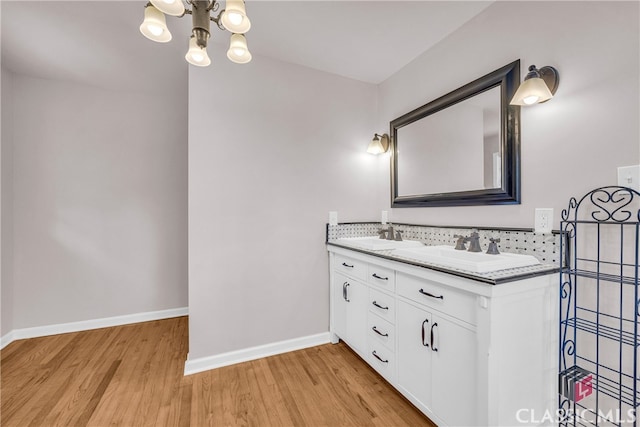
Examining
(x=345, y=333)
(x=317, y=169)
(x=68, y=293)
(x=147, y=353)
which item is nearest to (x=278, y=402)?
(x=345, y=333)

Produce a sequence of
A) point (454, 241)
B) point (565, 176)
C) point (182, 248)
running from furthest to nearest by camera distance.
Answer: point (182, 248) < point (454, 241) < point (565, 176)

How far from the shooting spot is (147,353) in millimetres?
2303

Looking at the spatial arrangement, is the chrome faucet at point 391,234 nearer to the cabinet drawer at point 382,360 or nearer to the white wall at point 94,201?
the cabinet drawer at point 382,360

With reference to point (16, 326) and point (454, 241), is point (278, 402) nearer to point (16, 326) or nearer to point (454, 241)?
point (454, 241)

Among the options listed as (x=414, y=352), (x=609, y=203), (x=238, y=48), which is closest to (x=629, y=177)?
(x=609, y=203)

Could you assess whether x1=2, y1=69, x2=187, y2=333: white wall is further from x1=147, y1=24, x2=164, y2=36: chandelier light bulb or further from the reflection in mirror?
the reflection in mirror

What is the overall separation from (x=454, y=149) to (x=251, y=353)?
222 cm

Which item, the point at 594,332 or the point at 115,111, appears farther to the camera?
the point at 115,111

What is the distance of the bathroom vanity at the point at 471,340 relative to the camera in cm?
116

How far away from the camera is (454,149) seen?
6.57ft

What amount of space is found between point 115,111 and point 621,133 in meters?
3.89

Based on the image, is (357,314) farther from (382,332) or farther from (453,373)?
(453,373)

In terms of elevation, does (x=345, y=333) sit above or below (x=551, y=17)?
below

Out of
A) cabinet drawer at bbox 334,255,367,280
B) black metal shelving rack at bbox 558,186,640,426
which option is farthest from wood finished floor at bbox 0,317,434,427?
black metal shelving rack at bbox 558,186,640,426
